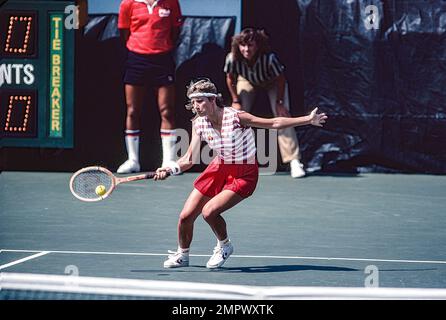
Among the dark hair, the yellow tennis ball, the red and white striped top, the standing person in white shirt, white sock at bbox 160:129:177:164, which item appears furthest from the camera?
white sock at bbox 160:129:177:164

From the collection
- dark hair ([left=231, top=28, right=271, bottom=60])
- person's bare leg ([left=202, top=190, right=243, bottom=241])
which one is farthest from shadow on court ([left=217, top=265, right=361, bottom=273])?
dark hair ([left=231, top=28, right=271, bottom=60])

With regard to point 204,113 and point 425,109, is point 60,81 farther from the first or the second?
point 204,113

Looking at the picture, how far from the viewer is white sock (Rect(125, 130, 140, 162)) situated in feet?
46.6

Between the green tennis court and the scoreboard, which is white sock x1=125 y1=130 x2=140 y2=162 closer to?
the green tennis court

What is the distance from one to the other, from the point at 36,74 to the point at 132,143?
145cm

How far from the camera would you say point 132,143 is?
46.6ft

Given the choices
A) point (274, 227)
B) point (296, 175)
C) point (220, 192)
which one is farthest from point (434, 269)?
point (296, 175)

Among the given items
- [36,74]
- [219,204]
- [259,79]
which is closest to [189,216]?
[219,204]

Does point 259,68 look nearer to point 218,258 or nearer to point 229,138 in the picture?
point 229,138

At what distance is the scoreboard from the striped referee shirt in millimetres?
2040

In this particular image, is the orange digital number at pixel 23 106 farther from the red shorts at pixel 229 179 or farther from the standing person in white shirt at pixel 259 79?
the red shorts at pixel 229 179

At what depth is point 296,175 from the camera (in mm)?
14172

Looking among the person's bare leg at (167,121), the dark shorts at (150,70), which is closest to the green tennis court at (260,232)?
the person's bare leg at (167,121)

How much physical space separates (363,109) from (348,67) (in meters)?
0.56
